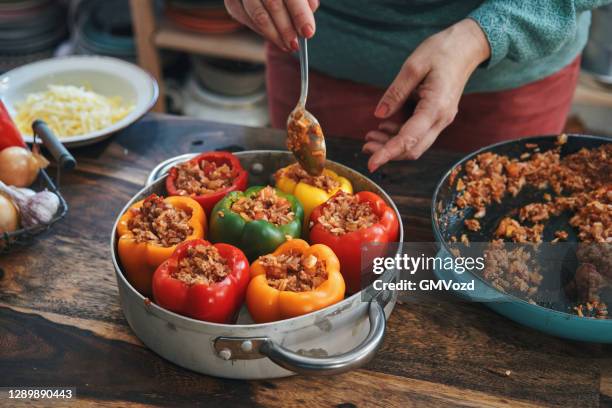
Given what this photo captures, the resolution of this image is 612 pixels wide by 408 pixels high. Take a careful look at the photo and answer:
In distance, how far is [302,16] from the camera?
1.31 metres

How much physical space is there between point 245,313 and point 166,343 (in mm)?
168

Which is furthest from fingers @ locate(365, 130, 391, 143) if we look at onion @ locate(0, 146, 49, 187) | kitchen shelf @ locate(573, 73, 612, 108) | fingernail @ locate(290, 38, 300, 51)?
kitchen shelf @ locate(573, 73, 612, 108)

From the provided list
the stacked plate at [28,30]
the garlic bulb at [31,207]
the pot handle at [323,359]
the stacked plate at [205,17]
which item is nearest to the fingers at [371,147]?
the pot handle at [323,359]

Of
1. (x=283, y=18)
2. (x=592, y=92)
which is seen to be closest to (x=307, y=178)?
(x=283, y=18)

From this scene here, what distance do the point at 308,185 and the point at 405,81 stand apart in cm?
33

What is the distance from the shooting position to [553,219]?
1506mm

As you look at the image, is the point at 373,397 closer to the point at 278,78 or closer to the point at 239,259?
the point at 239,259

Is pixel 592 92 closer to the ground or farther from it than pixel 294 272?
→ closer to the ground

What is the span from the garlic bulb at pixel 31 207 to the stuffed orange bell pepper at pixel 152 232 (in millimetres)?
235

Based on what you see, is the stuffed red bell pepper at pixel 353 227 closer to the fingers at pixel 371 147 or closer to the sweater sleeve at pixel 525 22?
the fingers at pixel 371 147

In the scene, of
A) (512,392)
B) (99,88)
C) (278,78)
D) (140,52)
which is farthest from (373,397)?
(140,52)

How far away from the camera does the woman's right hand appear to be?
1315mm

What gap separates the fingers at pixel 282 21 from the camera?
4.37 ft

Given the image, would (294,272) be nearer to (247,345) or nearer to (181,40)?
(247,345)
